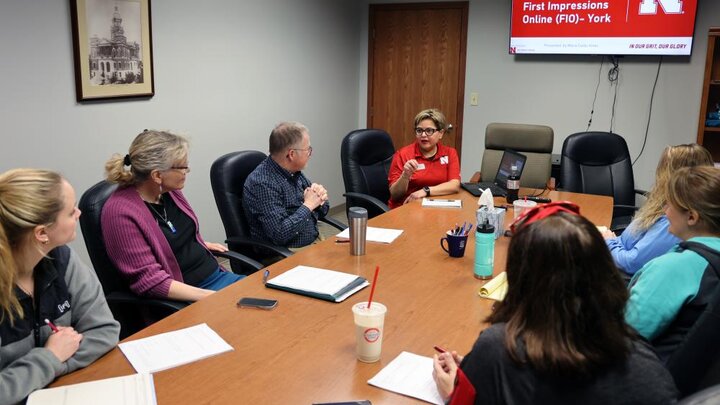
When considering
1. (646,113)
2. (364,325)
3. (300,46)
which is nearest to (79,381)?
(364,325)

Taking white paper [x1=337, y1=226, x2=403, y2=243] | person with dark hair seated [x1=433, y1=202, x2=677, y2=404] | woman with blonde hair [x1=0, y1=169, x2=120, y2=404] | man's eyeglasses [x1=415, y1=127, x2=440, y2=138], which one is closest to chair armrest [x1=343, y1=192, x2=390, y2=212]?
man's eyeglasses [x1=415, y1=127, x2=440, y2=138]

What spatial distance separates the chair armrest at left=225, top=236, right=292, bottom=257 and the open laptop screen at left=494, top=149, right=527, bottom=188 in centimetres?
152

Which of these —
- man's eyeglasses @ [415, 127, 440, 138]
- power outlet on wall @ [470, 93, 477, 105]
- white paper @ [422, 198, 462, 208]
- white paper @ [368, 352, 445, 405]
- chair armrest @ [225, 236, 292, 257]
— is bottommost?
chair armrest @ [225, 236, 292, 257]

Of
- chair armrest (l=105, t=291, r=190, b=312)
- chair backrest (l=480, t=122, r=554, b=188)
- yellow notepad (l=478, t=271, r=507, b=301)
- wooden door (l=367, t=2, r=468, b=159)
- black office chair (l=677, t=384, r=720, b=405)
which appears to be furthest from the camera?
wooden door (l=367, t=2, r=468, b=159)

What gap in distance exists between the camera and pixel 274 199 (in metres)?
2.79

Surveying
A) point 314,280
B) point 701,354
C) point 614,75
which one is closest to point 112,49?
point 314,280

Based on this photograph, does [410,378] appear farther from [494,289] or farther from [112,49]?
[112,49]

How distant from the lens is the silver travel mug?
2.35m

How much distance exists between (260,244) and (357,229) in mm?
559

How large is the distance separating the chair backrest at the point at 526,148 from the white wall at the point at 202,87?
1742 mm

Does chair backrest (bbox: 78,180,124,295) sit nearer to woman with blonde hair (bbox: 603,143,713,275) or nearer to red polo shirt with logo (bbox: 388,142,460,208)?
woman with blonde hair (bbox: 603,143,713,275)

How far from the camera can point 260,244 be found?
2.72 meters

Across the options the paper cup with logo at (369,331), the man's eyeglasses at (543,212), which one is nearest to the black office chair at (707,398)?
the man's eyeglasses at (543,212)

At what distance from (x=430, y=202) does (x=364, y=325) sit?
6.31 feet
